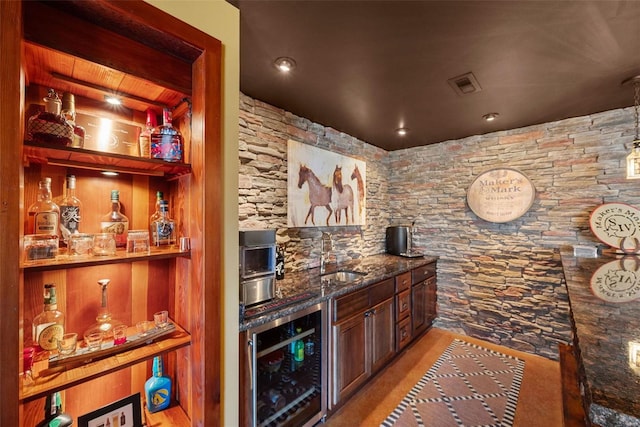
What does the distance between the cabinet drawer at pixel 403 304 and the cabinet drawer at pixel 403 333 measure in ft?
0.22

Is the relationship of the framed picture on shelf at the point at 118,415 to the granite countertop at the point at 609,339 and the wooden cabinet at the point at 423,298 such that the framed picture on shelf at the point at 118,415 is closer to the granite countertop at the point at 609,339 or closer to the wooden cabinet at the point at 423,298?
the granite countertop at the point at 609,339

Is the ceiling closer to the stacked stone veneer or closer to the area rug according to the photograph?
the stacked stone veneer

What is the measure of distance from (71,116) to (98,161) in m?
0.18

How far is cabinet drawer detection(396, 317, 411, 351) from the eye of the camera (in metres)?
2.61

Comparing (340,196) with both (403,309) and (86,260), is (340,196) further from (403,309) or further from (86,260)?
(86,260)

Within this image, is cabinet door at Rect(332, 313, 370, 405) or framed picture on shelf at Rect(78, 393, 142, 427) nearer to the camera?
framed picture on shelf at Rect(78, 393, 142, 427)

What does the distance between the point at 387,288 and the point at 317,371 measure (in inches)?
38.7

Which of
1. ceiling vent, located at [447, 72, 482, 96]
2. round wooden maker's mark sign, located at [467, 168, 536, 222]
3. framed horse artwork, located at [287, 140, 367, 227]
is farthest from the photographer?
round wooden maker's mark sign, located at [467, 168, 536, 222]

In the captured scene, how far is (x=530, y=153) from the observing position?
282cm

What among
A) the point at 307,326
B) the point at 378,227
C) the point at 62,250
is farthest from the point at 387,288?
the point at 62,250

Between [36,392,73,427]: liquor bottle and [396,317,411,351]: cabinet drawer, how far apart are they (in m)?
2.39

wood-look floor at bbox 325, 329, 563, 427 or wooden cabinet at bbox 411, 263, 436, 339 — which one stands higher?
wooden cabinet at bbox 411, 263, 436, 339

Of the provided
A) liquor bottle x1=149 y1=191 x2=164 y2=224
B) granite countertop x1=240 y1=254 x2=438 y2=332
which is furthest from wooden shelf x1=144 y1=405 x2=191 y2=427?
liquor bottle x1=149 y1=191 x2=164 y2=224

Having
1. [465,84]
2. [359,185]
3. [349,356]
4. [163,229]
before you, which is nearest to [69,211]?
[163,229]
